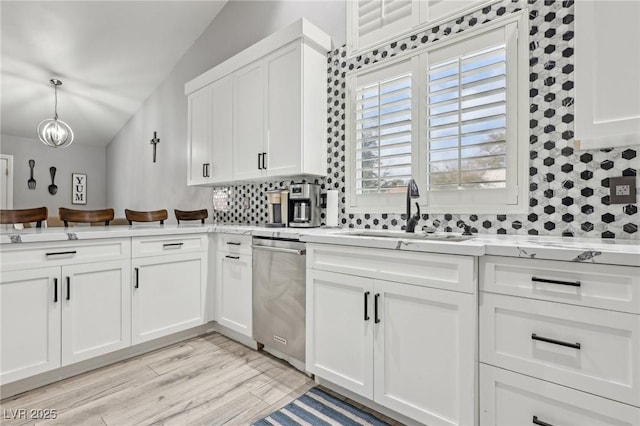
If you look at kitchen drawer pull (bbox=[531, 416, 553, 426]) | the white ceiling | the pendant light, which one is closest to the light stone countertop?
kitchen drawer pull (bbox=[531, 416, 553, 426])

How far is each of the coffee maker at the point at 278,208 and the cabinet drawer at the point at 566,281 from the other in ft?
5.44

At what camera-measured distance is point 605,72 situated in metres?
1.25

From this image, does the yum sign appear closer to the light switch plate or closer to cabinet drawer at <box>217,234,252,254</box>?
cabinet drawer at <box>217,234,252,254</box>

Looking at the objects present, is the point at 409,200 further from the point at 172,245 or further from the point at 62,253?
the point at 62,253

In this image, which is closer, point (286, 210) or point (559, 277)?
point (559, 277)

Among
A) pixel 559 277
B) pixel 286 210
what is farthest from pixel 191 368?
pixel 559 277

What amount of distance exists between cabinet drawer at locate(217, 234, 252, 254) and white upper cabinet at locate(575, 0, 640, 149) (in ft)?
6.81

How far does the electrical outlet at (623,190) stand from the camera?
57.1 inches

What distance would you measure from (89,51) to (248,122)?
285 cm

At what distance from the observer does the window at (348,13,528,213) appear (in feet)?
5.78

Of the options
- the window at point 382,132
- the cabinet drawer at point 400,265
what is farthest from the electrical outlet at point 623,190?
the window at point 382,132

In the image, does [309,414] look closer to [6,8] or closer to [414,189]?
[414,189]

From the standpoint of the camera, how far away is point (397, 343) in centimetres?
154

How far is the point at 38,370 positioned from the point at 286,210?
1842 mm
